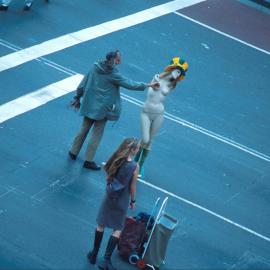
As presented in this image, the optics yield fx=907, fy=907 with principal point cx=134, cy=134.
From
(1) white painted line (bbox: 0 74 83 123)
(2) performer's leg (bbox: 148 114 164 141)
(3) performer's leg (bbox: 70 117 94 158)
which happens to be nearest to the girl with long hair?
(2) performer's leg (bbox: 148 114 164 141)

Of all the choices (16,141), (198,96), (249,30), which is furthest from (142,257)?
(249,30)

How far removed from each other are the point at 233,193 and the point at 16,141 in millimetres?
3591

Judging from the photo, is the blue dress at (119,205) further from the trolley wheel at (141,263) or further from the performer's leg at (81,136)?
the performer's leg at (81,136)

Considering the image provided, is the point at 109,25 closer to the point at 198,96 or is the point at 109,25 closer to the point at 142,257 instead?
the point at 198,96

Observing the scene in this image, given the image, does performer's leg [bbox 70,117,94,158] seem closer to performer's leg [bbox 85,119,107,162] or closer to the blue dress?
performer's leg [bbox 85,119,107,162]

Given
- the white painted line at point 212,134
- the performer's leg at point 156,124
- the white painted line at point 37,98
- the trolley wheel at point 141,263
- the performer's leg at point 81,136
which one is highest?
the performer's leg at point 156,124

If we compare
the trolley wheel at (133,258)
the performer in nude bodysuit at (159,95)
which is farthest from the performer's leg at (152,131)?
the trolley wheel at (133,258)

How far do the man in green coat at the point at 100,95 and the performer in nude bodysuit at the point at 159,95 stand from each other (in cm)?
20

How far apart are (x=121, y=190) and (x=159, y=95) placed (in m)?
3.02

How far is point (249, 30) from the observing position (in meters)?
22.2

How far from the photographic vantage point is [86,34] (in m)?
19.5

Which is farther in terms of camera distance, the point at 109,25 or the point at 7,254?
the point at 109,25

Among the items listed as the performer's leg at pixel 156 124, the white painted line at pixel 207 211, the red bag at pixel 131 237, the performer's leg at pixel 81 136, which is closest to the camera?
the red bag at pixel 131 237

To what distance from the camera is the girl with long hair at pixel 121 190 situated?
11188mm
